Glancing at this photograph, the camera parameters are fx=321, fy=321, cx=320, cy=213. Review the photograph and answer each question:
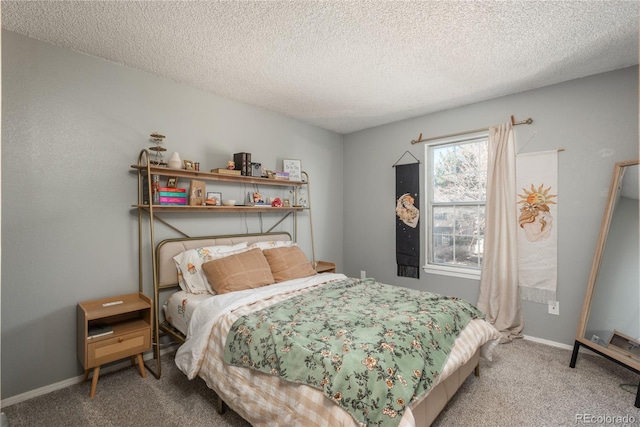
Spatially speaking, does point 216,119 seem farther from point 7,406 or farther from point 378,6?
point 7,406

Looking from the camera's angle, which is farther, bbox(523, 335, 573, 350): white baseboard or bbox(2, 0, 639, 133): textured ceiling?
bbox(523, 335, 573, 350): white baseboard

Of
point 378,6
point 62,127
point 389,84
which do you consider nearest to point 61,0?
point 62,127

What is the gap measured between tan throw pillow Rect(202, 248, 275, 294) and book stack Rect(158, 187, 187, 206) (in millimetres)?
603

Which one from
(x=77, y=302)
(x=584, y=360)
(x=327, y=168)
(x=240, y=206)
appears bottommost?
(x=584, y=360)

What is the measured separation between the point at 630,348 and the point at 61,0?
455cm

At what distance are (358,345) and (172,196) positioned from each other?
2.05 m

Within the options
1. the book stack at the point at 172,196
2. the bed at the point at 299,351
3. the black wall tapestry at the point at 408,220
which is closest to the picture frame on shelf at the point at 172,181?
the book stack at the point at 172,196

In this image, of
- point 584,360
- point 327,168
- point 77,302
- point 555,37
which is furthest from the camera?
point 327,168

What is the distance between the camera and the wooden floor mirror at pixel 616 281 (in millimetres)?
2469

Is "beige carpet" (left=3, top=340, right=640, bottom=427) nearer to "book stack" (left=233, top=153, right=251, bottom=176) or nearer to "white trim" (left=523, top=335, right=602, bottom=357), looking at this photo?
"white trim" (left=523, top=335, right=602, bottom=357)

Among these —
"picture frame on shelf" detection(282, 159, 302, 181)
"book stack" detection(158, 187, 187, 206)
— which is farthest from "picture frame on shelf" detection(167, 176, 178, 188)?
"picture frame on shelf" detection(282, 159, 302, 181)

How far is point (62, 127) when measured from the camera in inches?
95.4

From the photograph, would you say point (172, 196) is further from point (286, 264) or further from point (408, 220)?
point (408, 220)

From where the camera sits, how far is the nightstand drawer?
7.29 ft
